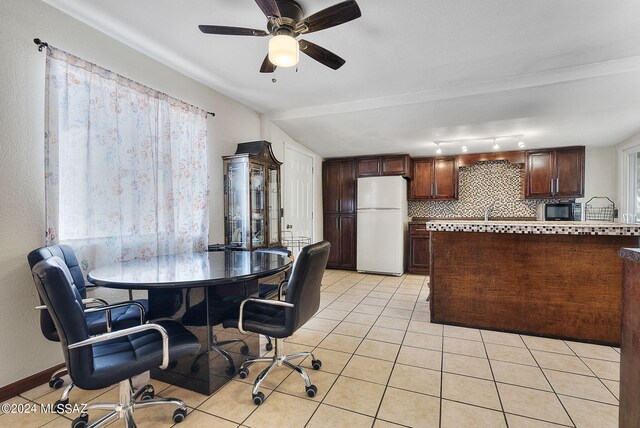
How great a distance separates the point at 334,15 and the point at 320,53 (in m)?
0.40

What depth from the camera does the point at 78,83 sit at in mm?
2139

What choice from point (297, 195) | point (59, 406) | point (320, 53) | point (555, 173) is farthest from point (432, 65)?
point (59, 406)

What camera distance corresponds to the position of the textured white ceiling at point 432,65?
6.91 feet

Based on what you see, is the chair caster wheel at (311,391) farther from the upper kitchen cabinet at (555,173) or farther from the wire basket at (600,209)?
the wire basket at (600,209)

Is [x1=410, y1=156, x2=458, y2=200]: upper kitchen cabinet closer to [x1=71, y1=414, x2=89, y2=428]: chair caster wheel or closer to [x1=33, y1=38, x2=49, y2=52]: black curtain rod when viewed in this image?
[x1=33, y1=38, x2=49, y2=52]: black curtain rod

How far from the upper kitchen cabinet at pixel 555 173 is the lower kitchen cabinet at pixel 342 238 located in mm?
2972

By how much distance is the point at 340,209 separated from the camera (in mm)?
5785

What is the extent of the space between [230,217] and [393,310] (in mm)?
2144

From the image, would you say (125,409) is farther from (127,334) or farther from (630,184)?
(630,184)

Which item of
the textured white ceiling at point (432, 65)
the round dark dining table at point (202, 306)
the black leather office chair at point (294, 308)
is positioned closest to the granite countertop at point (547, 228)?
the textured white ceiling at point (432, 65)

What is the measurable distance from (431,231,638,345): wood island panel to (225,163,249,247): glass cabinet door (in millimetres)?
2024

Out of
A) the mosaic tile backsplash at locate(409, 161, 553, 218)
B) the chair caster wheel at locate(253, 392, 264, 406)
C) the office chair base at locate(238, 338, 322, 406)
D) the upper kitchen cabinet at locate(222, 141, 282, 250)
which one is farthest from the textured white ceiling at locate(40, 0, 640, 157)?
the chair caster wheel at locate(253, 392, 264, 406)

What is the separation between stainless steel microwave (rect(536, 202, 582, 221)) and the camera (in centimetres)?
456

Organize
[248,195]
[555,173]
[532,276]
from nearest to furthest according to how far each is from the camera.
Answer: [532,276], [248,195], [555,173]
